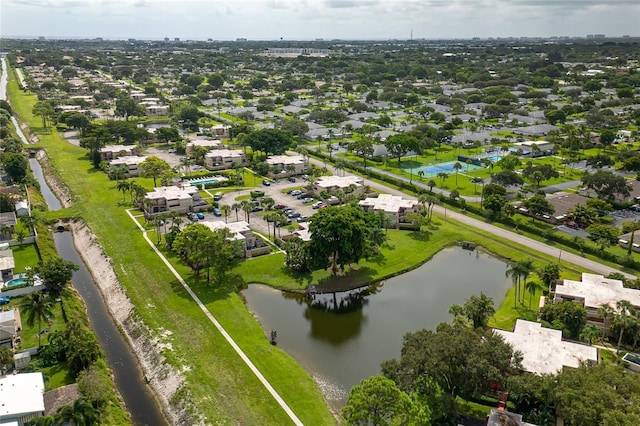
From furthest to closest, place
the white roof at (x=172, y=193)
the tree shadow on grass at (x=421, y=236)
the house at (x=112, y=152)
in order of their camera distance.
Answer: the house at (x=112, y=152) → the white roof at (x=172, y=193) → the tree shadow on grass at (x=421, y=236)

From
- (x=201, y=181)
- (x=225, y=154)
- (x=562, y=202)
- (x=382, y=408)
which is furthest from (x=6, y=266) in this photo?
(x=562, y=202)

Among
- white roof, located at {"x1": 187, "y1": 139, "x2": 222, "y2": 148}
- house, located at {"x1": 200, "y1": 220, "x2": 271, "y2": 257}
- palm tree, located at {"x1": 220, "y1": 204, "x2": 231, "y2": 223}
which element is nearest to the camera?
house, located at {"x1": 200, "y1": 220, "x2": 271, "y2": 257}

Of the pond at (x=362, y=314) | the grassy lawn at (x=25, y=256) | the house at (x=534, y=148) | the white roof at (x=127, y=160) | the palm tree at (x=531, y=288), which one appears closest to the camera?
the pond at (x=362, y=314)

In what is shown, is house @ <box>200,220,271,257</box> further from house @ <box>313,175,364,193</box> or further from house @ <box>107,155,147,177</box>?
house @ <box>107,155,147,177</box>

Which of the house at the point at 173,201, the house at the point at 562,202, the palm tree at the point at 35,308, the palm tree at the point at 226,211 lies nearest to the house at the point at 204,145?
the house at the point at 173,201

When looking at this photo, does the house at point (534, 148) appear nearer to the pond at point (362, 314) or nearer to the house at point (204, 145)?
the pond at point (362, 314)

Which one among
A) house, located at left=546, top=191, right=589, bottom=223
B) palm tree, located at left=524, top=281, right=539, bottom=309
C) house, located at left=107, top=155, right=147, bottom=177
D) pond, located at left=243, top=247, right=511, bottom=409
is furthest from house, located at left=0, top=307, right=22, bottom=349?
house, located at left=546, top=191, right=589, bottom=223
